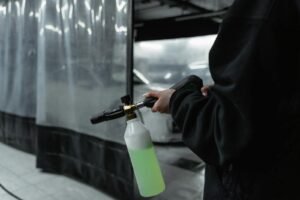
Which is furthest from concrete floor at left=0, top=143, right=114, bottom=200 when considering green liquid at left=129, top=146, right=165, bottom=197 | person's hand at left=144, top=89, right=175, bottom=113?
person's hand at left=144, top=89, right=175, bottom=113

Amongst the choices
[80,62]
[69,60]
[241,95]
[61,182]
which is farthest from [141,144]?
[61,182]

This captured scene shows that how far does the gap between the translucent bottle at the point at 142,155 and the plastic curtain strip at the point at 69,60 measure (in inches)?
47.3

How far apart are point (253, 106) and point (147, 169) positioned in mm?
456

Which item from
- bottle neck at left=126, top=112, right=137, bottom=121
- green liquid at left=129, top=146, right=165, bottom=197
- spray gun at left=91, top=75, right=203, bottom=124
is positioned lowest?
green liquid at left=129, top=146, right=165, bottom=197

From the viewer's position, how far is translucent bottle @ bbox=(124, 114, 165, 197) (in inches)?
37.9

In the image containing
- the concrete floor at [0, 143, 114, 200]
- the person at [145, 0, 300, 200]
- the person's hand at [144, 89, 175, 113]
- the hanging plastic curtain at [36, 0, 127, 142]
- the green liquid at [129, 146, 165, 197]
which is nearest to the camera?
the person at [145, 0, 300, 200]

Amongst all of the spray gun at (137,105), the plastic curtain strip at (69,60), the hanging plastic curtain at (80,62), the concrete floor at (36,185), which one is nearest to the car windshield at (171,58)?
the plastic curtain strip at (69,60)

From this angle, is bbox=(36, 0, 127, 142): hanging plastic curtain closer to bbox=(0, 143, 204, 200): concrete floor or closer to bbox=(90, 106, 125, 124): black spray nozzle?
bbox=(0, 143, 204, 200): concrete floor

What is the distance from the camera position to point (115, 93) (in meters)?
2.25

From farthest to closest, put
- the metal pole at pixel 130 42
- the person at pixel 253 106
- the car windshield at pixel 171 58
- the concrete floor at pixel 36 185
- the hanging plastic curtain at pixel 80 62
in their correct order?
the car windshield at pixel 171 58 < the concrete floor at pixel 36 185 < the hanging plastic curtain at pixel 80 62 < the metal pole at pixel 130 42 < the person at pixel 253 106

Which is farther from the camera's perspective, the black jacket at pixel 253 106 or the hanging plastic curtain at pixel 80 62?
the hanging plastic curtain at pixel 80 62

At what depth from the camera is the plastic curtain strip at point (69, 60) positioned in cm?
223

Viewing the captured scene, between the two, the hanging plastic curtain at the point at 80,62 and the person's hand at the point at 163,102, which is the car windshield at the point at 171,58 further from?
the person's hand at the point at 163,102

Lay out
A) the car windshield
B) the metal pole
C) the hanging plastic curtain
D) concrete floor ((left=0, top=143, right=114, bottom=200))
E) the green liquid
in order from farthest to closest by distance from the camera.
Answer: the car windshield → concrete floor ((left=0, top=143, right=114, bottom=200)) → the hanging plastic curtain → the metal pole → the green liquid
